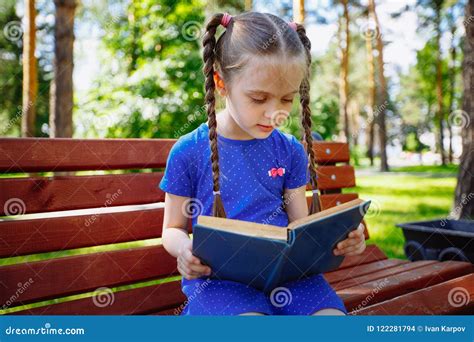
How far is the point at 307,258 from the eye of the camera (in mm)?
1559

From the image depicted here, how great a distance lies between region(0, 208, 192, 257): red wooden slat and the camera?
1.81m

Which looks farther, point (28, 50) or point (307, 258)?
point (28, 50)

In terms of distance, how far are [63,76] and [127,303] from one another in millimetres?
4614

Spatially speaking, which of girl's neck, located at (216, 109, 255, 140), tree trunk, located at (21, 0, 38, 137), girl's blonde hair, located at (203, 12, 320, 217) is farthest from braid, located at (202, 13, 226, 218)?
tree trunk, located at (21, 0, 38, 137)

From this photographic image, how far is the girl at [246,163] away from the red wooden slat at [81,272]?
0.36 m

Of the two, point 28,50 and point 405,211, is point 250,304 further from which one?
point 28,50

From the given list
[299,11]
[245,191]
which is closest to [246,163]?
[245,191]

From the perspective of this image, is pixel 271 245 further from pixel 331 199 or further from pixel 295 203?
pixel 331 199

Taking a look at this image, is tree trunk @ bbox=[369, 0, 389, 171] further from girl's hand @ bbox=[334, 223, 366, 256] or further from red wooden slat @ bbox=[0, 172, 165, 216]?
girl's hand @ bbox=[334, 223, 366, 256]

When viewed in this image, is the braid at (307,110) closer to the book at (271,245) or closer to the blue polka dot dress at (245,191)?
the blue polka dot dress at (245,191)

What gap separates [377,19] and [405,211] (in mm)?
8676

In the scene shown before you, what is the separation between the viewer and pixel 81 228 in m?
1.96
